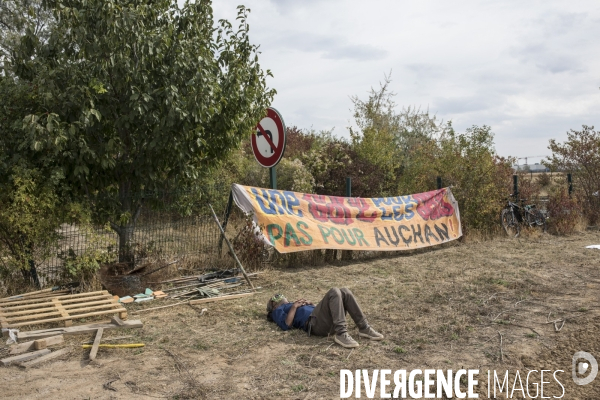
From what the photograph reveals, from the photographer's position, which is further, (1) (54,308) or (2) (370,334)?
(1) (54,308)

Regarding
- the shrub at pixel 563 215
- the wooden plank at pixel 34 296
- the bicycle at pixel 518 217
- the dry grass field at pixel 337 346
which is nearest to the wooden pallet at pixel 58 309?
the wooden plank at pixel 34 296

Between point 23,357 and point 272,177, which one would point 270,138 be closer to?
point 272,177

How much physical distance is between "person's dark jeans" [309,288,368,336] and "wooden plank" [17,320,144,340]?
2125mm

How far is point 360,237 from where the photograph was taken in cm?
1083

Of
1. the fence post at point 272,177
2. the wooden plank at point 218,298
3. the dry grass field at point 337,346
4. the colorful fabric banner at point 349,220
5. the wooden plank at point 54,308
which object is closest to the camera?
the dry grass field at point 337,346

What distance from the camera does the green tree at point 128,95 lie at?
23.5 ft

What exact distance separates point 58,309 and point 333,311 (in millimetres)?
3466

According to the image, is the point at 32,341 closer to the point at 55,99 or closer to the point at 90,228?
the point at 90,228

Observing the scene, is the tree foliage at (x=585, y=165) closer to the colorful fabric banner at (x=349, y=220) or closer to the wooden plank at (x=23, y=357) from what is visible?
the colorful fabric banner at (x=349, y=220)

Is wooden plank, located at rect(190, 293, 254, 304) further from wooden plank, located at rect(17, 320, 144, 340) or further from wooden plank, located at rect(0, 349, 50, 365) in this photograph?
wooden plank, located at rect(0, 349, 50, 365)

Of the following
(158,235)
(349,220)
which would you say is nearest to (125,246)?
(158,235)

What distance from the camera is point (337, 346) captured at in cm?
543

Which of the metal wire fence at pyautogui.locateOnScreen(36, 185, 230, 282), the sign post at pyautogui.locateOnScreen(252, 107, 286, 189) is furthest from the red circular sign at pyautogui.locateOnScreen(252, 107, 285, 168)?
the metal wire fence at pyautogui.locateOnScreen(36, 185, 230, 282)

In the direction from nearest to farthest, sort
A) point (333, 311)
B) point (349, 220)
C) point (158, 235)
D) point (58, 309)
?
1. point (333, 311)
2. point (58, 309)
3. point (158, 235)
4. point (349, 220)
